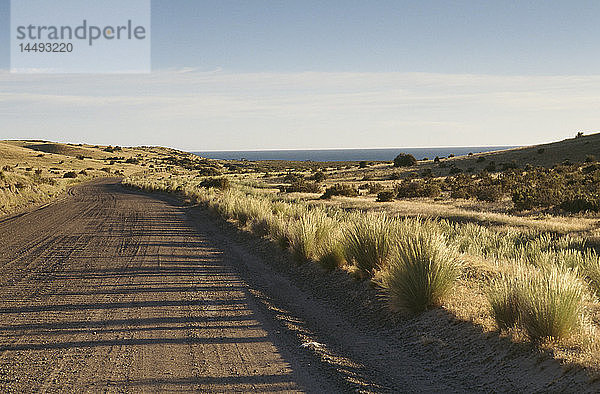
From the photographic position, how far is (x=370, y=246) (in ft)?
32.9

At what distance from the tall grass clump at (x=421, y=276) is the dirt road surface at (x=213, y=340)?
336mm

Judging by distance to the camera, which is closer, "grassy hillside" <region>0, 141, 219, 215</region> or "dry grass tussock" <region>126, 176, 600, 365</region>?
"dry grass tussock" <region>126, 176, 600, 365</region>

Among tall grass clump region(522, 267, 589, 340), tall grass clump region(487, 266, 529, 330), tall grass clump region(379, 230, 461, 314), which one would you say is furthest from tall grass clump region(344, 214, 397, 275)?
tall grass clump region(522, 267, 589, 340)

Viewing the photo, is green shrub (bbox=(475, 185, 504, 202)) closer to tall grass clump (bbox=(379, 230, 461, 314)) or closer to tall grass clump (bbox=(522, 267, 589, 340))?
tall grass clump (bbox=(379, 230, 461, 314))

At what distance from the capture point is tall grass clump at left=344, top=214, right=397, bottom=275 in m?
9.90

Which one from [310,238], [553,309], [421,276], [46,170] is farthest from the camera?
[46,170]

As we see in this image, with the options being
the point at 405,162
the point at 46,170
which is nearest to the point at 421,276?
the point at 405,162

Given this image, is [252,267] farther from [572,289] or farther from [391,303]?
[572,289]

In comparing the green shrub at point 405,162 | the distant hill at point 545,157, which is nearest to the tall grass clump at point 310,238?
the distant hill at point 545,157

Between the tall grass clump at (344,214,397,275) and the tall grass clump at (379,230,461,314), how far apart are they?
1623 millimetres

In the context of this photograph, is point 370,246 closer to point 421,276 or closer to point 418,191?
point 421,276

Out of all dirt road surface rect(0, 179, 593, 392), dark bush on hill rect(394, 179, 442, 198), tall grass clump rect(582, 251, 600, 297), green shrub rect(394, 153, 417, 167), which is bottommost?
dirt road surface rect(0, 179, 593, 392)

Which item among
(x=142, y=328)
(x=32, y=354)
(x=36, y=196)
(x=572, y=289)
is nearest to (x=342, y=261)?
(x=142, y=328)

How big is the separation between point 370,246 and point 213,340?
431cm
